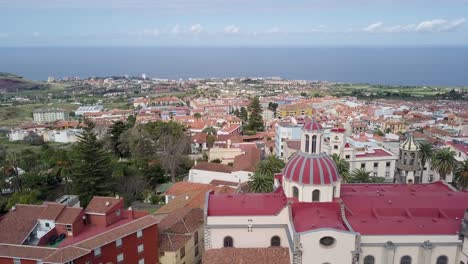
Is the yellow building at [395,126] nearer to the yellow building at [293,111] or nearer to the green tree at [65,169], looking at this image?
the yellow building at [293,111]

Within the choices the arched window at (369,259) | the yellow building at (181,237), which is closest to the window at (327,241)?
the arched window at (369,259)

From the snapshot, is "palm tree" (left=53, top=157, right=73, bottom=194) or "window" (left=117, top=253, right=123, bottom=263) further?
"palm tree" (left=53, top=157, right=73, bottom=194)

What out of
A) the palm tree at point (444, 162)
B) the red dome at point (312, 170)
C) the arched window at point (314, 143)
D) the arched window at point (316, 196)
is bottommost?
the palm tree at point (444, 162)

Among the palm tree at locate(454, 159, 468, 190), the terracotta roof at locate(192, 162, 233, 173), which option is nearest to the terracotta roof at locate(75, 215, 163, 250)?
the terracotta roof at locate(192, 162, 233, 173)

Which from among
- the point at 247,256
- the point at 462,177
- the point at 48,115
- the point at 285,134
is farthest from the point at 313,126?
the point at 48,115

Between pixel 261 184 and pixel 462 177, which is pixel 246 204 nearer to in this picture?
pixel 261 184

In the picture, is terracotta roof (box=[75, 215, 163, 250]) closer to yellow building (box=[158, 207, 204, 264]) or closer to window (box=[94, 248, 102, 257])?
window (box=[94, 248, 102, 257])

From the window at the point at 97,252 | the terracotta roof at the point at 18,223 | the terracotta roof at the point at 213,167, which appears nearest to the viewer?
the window at the point at 97,252
